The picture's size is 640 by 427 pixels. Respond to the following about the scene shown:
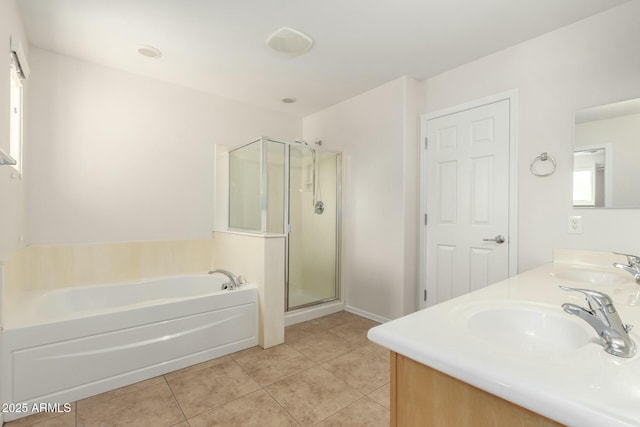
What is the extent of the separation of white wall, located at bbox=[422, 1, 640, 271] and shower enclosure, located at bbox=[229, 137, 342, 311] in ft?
5.68

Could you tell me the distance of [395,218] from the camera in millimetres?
2857

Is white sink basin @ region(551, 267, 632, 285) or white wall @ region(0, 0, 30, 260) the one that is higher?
white wall @ region(0, 0, 30, 260)

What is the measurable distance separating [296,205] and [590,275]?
7.78 ft

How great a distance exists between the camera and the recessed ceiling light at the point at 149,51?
2371 mm

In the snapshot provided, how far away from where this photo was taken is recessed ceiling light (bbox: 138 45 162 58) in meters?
2.37

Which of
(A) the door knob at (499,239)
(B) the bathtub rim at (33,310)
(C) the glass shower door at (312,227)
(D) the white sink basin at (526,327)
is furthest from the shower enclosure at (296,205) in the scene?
(D) the white sink basin at (526,327)

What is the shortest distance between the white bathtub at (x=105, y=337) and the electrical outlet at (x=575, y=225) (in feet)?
7.70

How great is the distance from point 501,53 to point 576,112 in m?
0.76

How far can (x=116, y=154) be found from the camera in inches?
108

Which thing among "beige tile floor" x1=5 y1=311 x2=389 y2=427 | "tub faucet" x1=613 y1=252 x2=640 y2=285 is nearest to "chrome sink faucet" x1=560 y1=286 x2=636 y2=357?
"tub faucet" x1=613 y1=252 x2=640 y2=285

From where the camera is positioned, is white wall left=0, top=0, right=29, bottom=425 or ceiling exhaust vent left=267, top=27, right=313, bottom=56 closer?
white wall left=0, top=0, right=29, bottom=425

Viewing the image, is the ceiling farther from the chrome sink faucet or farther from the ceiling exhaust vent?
the chrome sink faucet

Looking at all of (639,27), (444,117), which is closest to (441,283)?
(444,117)

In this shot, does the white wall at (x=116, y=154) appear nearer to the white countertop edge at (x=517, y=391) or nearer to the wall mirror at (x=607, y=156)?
the white countertop edge at (x=517, y=391)
